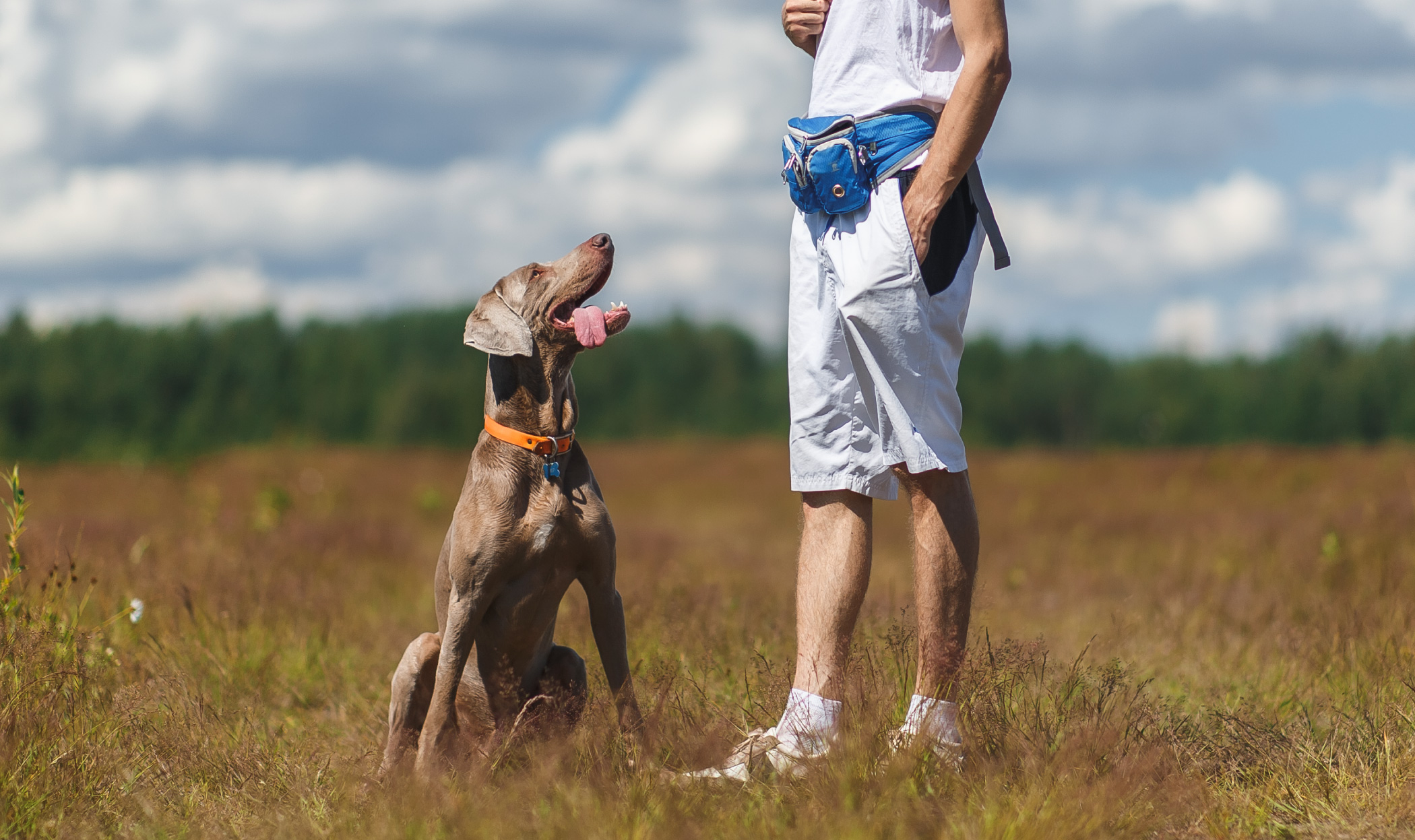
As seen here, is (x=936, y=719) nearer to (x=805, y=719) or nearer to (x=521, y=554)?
(x=805, y=719)

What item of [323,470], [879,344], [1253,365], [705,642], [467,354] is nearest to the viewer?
[879,344]

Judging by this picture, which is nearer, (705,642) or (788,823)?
(788,823)

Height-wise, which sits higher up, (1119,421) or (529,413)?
(529,413)

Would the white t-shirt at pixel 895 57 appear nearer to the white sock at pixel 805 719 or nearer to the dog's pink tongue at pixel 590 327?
the dog's pink tongue at pixel 590 327

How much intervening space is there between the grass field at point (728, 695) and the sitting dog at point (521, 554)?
25cm

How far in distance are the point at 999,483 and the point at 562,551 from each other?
1442 cm

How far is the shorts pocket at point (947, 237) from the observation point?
3.06 m

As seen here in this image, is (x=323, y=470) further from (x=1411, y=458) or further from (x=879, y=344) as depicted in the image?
(x=879, y=344)

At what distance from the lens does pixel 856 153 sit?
311 centimetres

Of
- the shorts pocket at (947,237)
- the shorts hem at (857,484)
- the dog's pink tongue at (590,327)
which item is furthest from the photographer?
the dog's pink tongue at (590,327)

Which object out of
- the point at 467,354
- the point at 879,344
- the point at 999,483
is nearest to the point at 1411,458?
the point at 999,483

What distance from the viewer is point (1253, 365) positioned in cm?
2380

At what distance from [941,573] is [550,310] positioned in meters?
1.44

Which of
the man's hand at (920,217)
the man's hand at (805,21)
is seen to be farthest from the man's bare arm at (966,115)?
the man's hand at (805,21)
